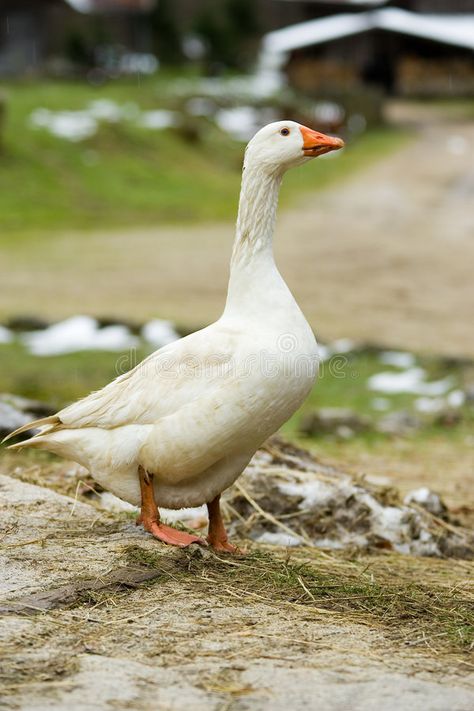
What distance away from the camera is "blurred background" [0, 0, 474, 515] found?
39.0 ft

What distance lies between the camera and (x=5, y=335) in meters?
13.8

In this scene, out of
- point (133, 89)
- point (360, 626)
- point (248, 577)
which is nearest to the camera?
point (360, 626)

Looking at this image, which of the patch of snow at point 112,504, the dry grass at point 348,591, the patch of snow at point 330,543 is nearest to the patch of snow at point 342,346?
the patch of snow at point 112,504

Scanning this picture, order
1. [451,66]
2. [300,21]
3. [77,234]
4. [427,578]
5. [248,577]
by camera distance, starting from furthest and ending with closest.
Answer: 1. [300,21]
2. [451,66]
3. [77,234]
4. [427,578]
5. [248,577]

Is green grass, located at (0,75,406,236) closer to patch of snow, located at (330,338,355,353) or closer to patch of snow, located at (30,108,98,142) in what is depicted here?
patch of snow, located at (30,108,98,142)

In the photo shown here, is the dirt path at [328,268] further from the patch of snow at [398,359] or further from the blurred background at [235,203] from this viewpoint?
the patch of snow at [398,359]

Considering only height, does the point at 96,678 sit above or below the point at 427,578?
above

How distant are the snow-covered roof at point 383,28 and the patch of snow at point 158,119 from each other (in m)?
18.6

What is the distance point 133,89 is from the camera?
43906 mm

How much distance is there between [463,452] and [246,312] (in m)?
5.09

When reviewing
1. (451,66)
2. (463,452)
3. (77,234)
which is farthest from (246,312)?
(451,66)

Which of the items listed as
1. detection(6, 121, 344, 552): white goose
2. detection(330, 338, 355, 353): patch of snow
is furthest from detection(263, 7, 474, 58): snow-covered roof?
detection(6, 121, 344, 552): white goose

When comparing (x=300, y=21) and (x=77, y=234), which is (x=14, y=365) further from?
(x=300, y=21)

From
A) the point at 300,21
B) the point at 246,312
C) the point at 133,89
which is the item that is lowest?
the point at 246,312
